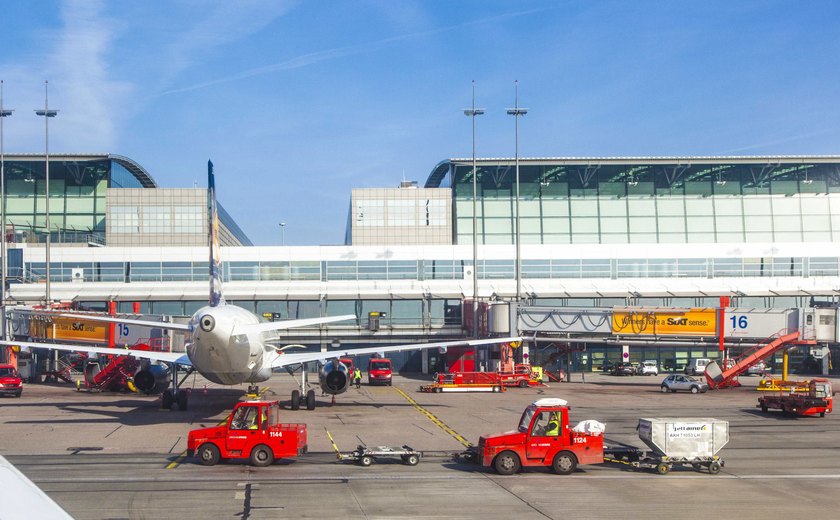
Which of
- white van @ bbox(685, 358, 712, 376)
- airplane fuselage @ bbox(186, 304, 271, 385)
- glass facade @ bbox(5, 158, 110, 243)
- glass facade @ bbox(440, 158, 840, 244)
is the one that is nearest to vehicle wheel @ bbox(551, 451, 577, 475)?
airplane fuselage @ bbox(186, 304, 271, 385)

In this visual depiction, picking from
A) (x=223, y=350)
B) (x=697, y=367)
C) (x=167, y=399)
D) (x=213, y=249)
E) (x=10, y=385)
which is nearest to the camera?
(x=223, y=350)

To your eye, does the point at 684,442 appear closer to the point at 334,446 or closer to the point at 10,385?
the point at 334,446

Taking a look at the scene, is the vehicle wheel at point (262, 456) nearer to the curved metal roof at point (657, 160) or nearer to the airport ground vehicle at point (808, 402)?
the airport ground vehicle at point (808, 402)

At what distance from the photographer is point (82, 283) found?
8294 cm

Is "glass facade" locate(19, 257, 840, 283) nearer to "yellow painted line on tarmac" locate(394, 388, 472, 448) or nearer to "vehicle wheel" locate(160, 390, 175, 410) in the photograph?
"yellow painted line on tarmac" locate(394, 388, 472, 448)

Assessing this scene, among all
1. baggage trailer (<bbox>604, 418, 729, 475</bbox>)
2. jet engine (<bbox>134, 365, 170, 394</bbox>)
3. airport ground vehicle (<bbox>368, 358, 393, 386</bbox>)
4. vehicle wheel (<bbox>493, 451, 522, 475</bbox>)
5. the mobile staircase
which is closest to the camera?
vehicle wheel (<bbox>493, 451, 522, 475</bbox>)

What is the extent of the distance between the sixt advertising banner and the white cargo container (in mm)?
38696

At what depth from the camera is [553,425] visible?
90.1 feet

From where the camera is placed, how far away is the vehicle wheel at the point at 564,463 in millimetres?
26984

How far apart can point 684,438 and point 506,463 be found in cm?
630

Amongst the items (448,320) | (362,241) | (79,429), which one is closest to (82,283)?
(362,241)

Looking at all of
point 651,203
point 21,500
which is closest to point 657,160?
point 651,203

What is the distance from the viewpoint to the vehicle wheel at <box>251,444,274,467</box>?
2800 centimetres

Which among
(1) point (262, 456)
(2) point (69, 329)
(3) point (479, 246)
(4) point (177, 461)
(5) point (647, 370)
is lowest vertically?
(5) point (647, 370)
